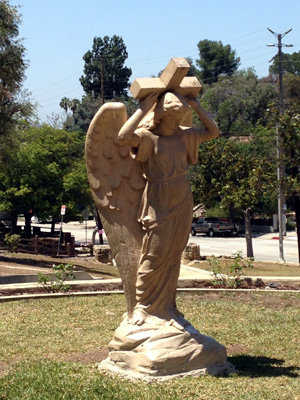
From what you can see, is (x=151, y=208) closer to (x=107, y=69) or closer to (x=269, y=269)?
(x=269, y=269)

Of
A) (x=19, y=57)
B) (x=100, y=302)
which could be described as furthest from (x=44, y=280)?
(x=19, y=57)

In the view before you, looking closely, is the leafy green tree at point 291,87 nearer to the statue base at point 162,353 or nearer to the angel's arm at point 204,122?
the angel's arm at point 204,122

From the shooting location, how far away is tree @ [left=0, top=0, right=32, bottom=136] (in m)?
22.9

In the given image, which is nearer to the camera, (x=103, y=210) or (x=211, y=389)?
(x=211, y=389)

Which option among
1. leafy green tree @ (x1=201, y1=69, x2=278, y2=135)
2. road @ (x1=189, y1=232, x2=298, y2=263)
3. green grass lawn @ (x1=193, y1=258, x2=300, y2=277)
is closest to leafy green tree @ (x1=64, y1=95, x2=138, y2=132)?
leafy green tree @ (x1=201, y1=69, x2=278, y2=135)

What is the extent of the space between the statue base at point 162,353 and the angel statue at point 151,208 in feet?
0.03

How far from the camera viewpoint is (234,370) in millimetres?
7266

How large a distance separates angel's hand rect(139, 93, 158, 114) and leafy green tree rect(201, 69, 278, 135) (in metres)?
37.8

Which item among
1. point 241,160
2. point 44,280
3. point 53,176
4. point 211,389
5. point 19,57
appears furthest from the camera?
point 53,176

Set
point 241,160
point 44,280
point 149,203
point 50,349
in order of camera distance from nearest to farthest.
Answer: point 149,203
point 50,349
point 44,280
point 241,160

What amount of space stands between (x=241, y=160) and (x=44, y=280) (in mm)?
13579

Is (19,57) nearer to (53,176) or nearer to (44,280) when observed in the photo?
(53,176)

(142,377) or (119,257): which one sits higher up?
(119,257)

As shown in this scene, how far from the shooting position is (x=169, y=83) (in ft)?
23.3
